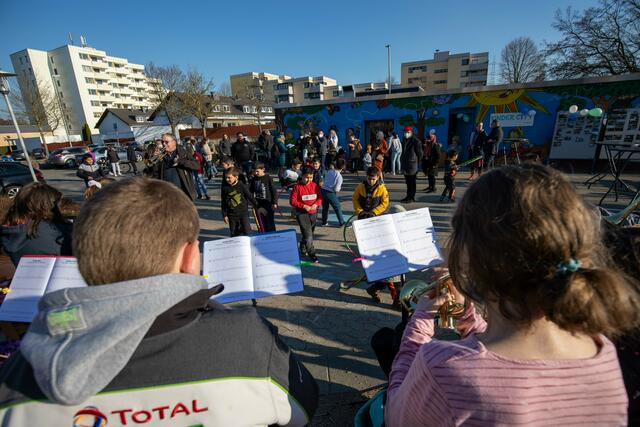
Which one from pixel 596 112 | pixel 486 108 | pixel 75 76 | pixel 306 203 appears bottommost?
pixel 306 203

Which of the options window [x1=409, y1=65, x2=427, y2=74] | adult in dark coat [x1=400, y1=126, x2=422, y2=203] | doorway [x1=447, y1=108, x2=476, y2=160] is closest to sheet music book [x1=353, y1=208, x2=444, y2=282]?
adult in dark coat [x1=400, y1=126, x2=422, y2=203]

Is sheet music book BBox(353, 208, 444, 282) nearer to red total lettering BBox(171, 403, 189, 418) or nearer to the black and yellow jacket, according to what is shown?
the black and yellow jacket

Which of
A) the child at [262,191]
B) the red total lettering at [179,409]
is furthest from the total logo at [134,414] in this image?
the child at [262,191]

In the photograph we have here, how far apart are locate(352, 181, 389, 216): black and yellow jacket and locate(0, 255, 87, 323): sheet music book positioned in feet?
11.6

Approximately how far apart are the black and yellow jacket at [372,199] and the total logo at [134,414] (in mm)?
4010

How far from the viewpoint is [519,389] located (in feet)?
2.59

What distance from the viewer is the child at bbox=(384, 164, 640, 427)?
0.78 meters

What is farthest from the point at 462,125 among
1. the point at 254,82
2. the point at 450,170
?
the point at 254,82

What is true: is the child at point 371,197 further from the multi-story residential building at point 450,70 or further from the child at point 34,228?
the multi-story residential building at point 450,70

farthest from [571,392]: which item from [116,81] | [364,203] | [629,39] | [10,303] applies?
[116,81]

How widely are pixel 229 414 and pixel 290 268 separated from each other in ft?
5.00

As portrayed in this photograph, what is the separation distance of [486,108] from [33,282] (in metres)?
13.9

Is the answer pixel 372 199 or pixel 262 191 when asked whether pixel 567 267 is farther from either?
pixel 262 191

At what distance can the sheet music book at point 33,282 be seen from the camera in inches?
85.7
